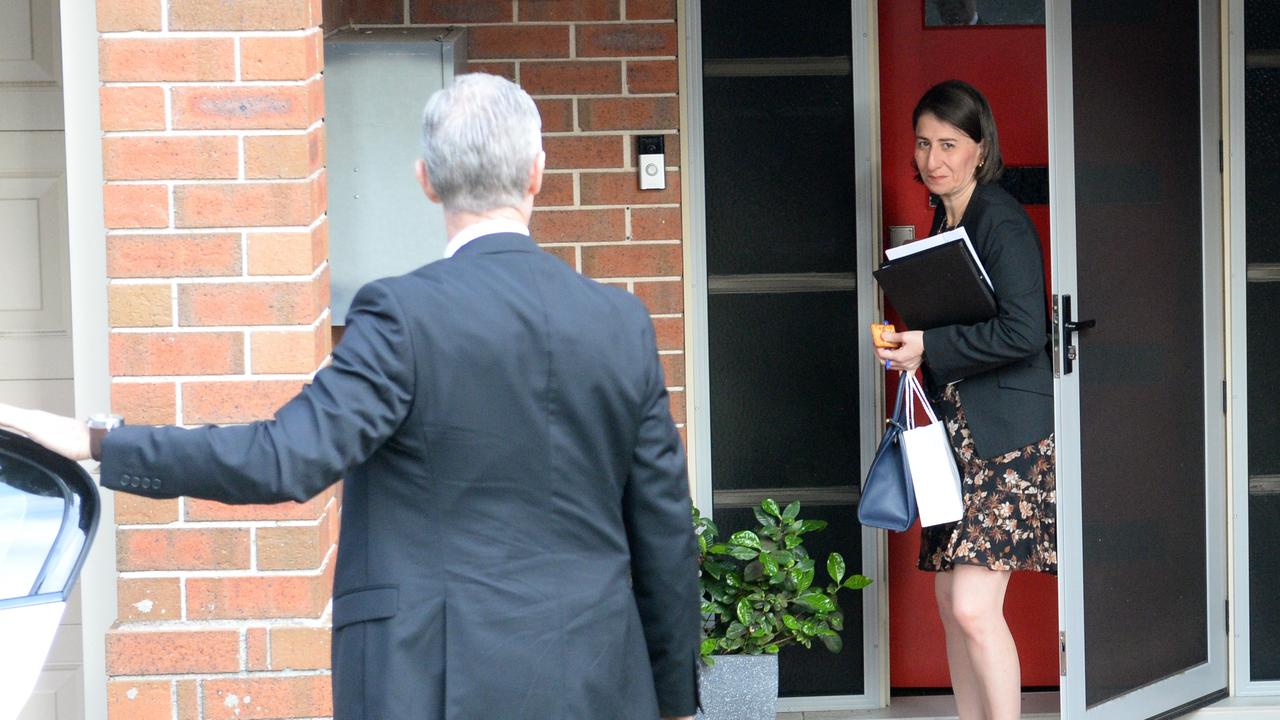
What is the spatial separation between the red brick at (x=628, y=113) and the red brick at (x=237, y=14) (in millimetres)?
1436

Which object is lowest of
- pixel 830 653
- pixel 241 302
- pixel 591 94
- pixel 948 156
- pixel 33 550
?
pixel 830 653

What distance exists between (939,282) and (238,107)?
1727mm

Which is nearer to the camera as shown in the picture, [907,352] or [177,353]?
[177,353]

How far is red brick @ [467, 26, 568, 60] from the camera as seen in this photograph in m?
4.39

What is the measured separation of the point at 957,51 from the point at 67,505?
3.31 m

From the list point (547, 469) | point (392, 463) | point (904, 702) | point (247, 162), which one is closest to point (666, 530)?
point (547, 469)

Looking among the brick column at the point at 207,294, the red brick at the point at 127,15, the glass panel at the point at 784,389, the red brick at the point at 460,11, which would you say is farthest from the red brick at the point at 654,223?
the red brick at the point at 127,15

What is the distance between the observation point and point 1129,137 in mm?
4207

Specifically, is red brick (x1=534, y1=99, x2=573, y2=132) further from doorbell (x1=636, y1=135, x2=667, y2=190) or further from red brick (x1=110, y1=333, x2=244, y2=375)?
red brick (x1=110, y1=333, x2=244, y2=375)

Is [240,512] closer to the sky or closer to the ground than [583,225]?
closer to the ground

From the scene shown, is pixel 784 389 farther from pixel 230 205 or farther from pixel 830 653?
pixel 230 205

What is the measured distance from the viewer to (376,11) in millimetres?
4371

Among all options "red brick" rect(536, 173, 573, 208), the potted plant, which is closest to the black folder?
the potted plant

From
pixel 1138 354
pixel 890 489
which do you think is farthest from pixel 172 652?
pixel 1138 354
